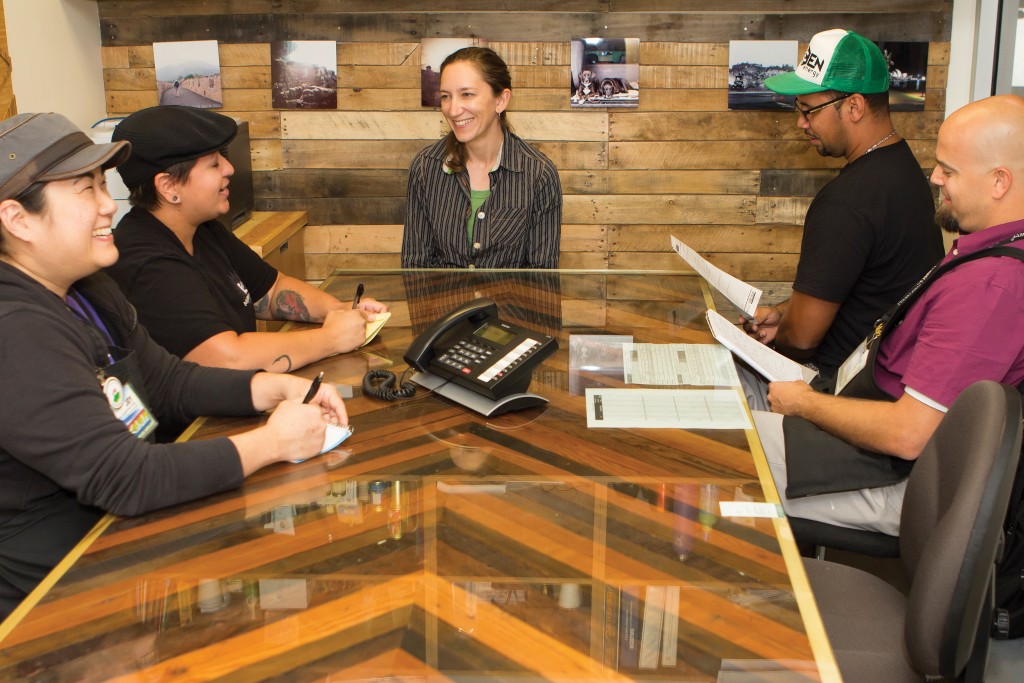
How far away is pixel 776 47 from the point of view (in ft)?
14.4

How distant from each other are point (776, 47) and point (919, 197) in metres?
1.71

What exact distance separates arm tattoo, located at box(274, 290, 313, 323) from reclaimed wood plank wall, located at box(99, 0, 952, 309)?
176 cm

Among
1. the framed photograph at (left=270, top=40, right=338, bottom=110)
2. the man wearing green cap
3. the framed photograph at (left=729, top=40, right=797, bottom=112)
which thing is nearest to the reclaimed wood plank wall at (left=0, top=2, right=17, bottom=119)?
the framed photograph at (left=270, top=40, right=338, bottom=110)

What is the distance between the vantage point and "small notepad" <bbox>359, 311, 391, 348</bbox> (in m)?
2.54

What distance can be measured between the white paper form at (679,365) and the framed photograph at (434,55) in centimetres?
238

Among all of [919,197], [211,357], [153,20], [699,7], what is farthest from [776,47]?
[211,357]

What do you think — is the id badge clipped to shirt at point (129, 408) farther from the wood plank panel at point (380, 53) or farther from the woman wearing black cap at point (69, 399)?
the wood plank panel at point (380, 53)

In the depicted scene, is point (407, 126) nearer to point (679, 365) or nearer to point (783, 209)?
point (783, 209)

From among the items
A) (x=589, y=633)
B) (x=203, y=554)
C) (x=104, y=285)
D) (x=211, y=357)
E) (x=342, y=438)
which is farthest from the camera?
(x=211, y=357)

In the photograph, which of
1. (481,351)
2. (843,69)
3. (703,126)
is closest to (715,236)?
(703,126)

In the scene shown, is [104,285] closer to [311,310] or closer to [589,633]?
[311,310]

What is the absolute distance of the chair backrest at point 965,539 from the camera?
59.6 inches

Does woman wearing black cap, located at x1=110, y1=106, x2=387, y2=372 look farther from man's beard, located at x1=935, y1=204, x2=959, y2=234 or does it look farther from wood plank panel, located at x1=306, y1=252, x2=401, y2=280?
wood plank panel, located at x1=306, y1=252, x2=401, y2=280

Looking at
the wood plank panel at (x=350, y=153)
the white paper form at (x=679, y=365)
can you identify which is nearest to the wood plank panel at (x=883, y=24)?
the wood plank panel at (x=350, y=153)
